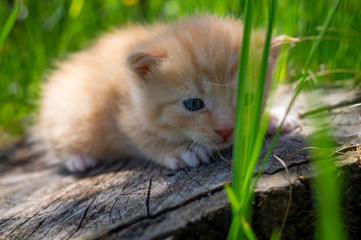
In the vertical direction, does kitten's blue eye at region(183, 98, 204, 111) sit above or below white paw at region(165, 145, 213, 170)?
above

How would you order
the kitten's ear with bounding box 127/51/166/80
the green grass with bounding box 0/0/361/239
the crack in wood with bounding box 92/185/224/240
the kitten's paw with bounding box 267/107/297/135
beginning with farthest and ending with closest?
1. the green grass with bounding box 0/0/361/239
2. the kitten's paw with bounding box 267/107/297/135
3. the kitten's ear with bounding box 127/51/166/80
4. the crack in wood with bounding box 92/185/224/240

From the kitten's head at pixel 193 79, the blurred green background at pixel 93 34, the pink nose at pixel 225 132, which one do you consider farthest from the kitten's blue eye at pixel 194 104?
the blurred green background at pixel 93 34

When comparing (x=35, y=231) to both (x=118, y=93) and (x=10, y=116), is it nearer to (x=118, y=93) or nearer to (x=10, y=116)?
(x=118, y=93)

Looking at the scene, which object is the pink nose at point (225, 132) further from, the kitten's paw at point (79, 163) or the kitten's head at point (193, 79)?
the kitten's paw at point (79, 163)

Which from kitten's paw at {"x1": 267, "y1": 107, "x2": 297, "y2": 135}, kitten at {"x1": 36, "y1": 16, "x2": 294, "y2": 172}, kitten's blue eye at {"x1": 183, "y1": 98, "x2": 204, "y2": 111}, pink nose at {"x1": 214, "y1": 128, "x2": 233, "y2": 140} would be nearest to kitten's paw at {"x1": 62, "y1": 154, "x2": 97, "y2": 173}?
kitten at {"x1": 36, "y1": 16, "x2": 294, "y2": 172}

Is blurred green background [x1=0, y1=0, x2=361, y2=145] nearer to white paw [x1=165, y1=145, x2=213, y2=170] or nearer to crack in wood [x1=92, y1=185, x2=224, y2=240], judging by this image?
white paw [x1=165, y1=145, x2=213, y2=170]

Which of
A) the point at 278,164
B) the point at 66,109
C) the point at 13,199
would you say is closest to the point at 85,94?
the point at 66,109

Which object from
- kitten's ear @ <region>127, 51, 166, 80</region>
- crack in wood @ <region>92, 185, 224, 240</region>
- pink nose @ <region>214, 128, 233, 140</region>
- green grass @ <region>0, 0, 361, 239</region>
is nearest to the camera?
crack in wood @ <region>92, 185, 224, 240</region>

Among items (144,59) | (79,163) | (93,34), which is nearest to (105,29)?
(93,34)
